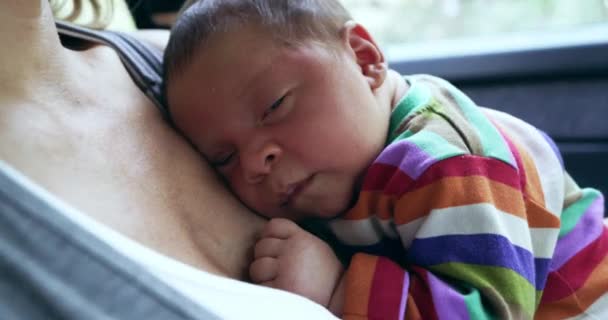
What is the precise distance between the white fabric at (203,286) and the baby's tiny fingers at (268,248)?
146mm

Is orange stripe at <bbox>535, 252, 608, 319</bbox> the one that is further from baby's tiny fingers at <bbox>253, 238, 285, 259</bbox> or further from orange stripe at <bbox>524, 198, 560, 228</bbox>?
baby's tiny fingers at <bbox>253, 238, 285, 259</bbox>

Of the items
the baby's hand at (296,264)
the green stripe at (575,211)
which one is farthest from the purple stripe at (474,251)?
the green stripe at (575,211)

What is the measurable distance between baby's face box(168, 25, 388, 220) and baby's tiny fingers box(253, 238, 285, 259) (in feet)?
0.26

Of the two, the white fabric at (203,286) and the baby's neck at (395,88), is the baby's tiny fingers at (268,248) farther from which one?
the baby's neck at (395,88)

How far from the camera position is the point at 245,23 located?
784mm

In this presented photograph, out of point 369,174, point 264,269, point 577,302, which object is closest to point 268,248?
point 264,269

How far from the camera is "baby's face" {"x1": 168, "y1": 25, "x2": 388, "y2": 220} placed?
76 cm

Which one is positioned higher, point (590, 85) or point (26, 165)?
point (26, 165)

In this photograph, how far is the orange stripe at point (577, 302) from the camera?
785 millimetres

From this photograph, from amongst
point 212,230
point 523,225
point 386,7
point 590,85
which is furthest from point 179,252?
point 386,7

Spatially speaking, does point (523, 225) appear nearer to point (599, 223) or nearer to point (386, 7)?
point (599, 223)

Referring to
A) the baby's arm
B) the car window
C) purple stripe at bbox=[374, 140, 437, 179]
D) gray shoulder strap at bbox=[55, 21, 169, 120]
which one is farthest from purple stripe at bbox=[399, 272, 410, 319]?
the car window

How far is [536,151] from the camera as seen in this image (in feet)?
2.77

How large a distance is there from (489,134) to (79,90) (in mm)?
488
